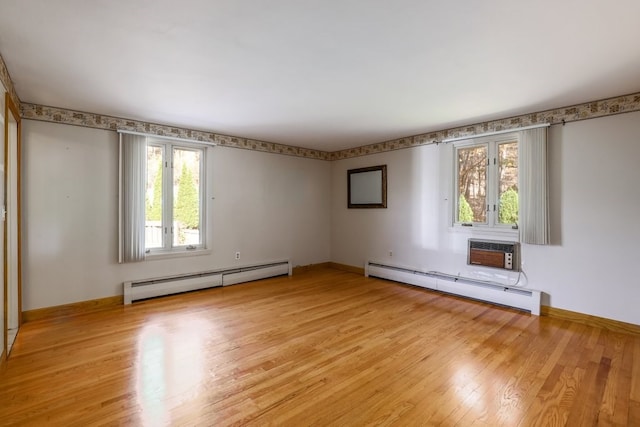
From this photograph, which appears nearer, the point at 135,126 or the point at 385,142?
the point at 135,126

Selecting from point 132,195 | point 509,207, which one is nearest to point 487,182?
point 509,207

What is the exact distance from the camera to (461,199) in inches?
179

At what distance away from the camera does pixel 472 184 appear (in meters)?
4.43

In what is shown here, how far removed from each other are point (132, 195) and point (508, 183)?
500cm

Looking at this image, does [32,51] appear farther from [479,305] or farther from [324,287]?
[479,305]

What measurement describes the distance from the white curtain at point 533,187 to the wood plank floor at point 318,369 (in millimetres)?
1019

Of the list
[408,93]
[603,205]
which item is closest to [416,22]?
[408,93]

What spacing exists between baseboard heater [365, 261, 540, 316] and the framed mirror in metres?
1.14

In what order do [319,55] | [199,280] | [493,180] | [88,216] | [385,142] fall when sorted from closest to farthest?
[319,55] < [88,216] < [493,180] < [199,280] < [385,142]

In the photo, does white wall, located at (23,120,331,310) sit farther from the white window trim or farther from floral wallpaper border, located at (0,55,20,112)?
floral wallpaper border, located at (0,55,20,112)

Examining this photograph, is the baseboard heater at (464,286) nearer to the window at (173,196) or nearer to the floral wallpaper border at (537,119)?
the floral wallpaper border at (537,119)

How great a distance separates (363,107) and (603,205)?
112 inches

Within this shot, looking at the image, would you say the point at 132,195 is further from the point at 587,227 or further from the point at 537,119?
the point at 587,227

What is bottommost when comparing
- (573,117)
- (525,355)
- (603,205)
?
(525,355)
